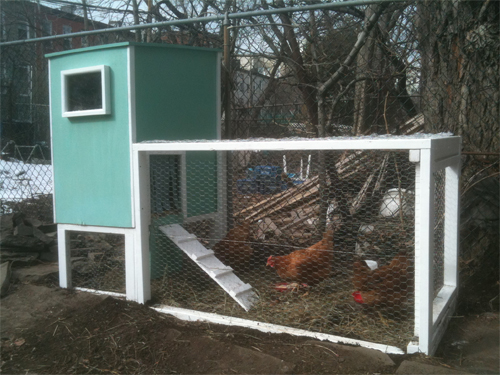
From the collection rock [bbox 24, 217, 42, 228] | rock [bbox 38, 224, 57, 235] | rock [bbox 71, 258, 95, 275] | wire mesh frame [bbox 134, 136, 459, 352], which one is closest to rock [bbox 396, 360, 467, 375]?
wire mesh frame [bbox 134, 136, 459, 352]

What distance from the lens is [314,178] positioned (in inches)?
125

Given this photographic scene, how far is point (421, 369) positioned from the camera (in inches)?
70.1

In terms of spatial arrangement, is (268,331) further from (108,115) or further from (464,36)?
(464,36)

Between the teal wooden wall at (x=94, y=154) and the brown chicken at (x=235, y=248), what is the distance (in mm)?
630

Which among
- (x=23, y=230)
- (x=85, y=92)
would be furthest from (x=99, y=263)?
(x=85, y=92)

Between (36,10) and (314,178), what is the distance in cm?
493

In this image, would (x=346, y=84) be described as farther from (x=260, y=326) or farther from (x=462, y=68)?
(x=260, y=326)

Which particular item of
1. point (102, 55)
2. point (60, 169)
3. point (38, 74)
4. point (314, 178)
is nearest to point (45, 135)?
point (38, 74)

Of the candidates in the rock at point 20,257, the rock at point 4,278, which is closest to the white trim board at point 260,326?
the rock at point 4,278

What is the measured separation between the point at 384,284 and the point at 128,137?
5.18 feet

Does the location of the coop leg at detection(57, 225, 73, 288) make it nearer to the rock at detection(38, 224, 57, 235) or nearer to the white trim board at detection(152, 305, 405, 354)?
the white trim board at detection(152, 305, 405, 354)

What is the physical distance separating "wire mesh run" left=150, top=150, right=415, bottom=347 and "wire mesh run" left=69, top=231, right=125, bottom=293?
433 mm

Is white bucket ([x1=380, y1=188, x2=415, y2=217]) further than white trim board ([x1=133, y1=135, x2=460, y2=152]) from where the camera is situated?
Yes

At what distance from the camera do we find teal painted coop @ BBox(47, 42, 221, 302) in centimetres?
260
